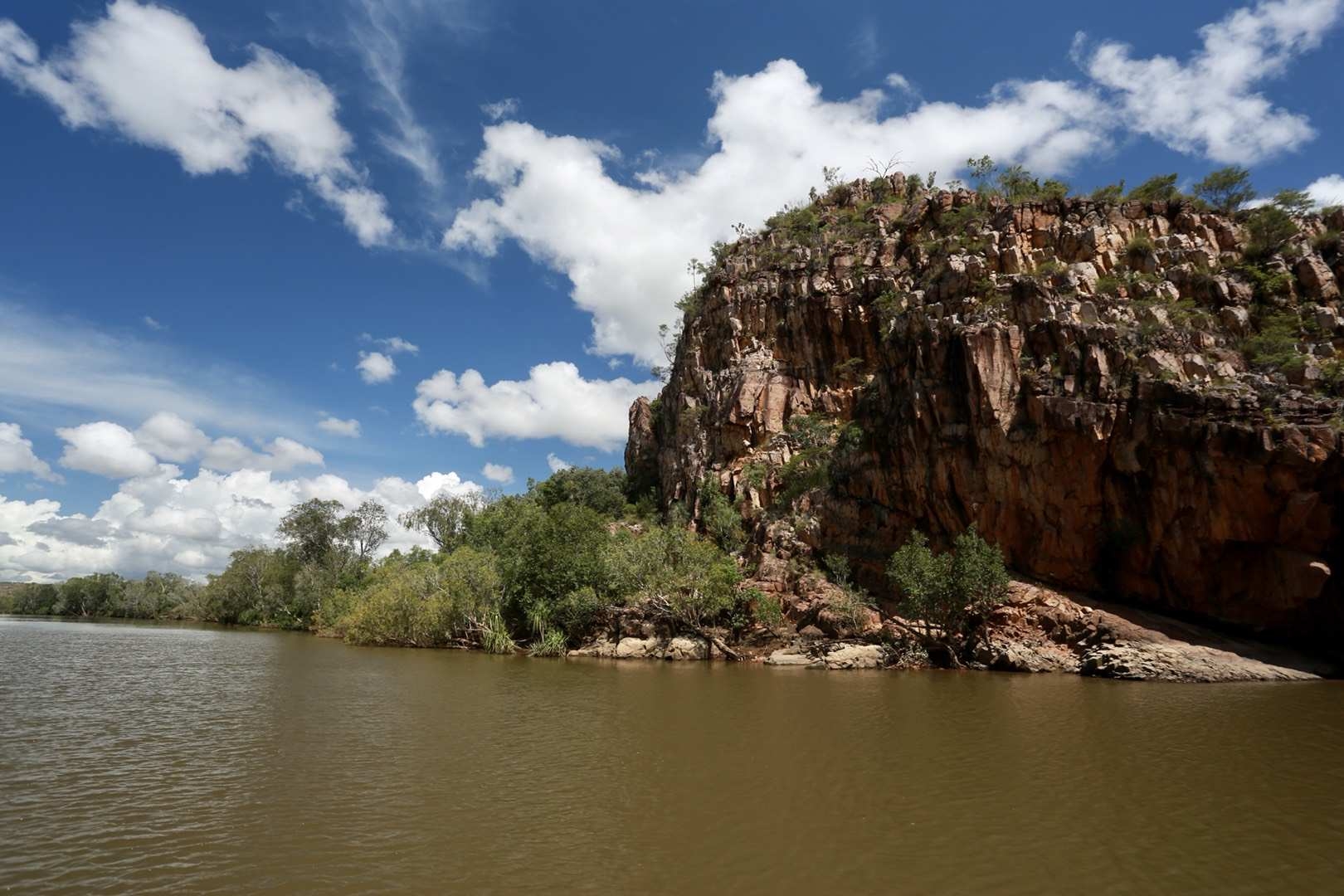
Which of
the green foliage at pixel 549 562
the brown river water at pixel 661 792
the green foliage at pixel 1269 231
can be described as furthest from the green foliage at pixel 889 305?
the brown river water at pixel 661 792

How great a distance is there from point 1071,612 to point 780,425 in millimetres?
28337

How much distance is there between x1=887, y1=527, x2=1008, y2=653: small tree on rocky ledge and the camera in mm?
37906

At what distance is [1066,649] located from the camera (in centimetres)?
3769

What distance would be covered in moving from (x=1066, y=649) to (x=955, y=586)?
22.7 ft

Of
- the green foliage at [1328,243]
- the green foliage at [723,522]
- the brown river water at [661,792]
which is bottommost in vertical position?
the brown river water at [661,792]

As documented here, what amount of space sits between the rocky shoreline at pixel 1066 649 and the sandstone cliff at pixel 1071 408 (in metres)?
2.44

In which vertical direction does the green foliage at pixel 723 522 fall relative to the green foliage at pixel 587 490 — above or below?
below

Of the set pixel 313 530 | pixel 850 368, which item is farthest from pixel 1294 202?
pixel 313 530

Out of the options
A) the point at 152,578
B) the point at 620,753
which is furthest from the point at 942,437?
the point at 152,578

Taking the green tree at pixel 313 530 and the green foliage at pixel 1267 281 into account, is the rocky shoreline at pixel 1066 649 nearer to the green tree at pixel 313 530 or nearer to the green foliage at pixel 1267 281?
the green foliage at pixel 1267 281

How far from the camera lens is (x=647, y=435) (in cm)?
8194

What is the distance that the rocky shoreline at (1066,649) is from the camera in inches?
1355

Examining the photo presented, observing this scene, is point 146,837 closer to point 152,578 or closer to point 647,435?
point 647,435

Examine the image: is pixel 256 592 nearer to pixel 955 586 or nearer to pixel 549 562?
pixel 549 562
